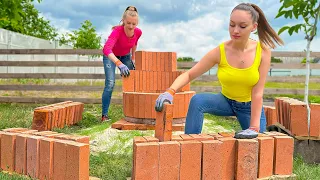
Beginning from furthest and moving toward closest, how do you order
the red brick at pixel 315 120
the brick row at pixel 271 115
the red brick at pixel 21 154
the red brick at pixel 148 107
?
the brick row at pixel 271 115, the red brick at pixel 148 107, the red brick at pixel 315 120, the red brick at pixel 21 154

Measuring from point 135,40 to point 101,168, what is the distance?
2.96 meters

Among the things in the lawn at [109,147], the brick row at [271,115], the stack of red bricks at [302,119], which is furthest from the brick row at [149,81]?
the stack of red bricks at [302,119]

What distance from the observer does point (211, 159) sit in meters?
2.73

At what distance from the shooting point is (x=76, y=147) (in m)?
2.68

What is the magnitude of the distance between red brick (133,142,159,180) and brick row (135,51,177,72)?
3.55 meters

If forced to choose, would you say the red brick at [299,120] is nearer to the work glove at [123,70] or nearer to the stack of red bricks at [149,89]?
the stack of red bricks at [149,89]

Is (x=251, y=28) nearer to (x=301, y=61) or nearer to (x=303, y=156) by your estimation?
(x=303, y=156)

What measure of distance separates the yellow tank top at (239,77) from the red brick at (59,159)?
4.32 feet

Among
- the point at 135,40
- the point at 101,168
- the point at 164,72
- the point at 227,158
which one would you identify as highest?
the point at 135,40

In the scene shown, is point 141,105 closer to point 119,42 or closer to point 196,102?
point 119,42

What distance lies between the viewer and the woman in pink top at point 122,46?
18.5 ft

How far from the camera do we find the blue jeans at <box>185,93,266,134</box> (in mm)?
3217

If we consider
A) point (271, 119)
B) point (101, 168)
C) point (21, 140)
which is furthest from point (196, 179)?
point (271, 119)

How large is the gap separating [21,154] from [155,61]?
3.28m
